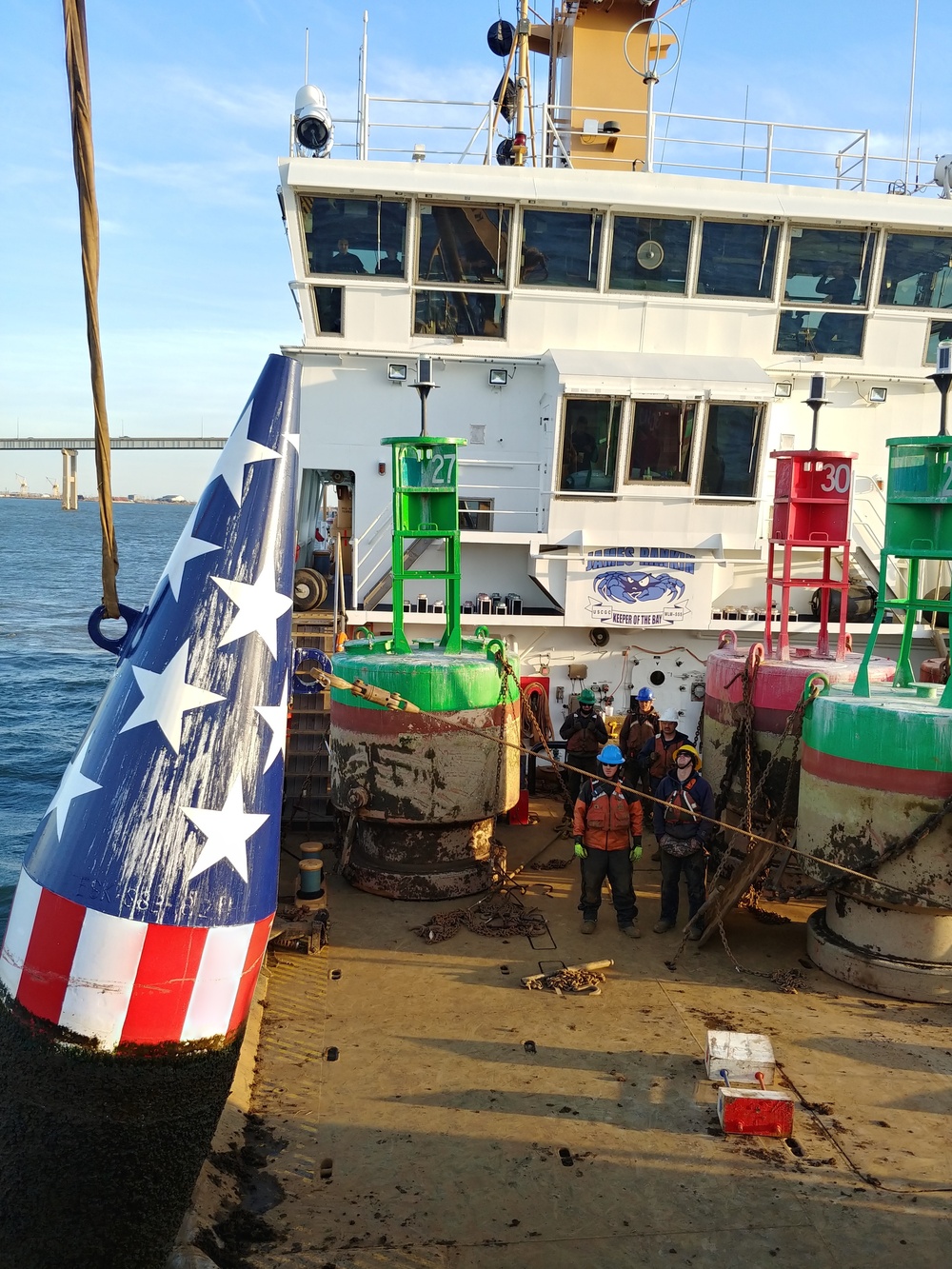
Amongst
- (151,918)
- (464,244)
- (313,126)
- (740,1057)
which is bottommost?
(740,1057)

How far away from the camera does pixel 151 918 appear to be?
13.1 feet

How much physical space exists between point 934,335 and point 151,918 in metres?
14.3

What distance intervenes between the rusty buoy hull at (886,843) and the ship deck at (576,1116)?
0.92 ft

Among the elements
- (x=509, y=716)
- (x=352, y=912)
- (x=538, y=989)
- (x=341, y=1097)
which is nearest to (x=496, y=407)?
(x=509, y=716)

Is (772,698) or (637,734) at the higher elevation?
(772,698)

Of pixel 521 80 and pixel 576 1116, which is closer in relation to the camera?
pixel 576 1116

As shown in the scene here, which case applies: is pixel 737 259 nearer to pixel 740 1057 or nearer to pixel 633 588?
pixel 633 588

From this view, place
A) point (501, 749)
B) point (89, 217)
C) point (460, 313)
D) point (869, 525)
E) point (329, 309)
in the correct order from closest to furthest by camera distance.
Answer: point (89, 217) → point (501, 749) → point (329, 309) → point (460, 313) → point (869, 525)

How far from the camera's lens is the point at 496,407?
1411 centimetres

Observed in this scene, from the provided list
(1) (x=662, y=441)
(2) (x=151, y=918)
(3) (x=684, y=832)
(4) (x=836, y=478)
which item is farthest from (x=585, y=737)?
(2) (x=151, y=918)

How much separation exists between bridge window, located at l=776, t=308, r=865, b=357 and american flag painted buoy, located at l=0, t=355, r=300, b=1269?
11830mm

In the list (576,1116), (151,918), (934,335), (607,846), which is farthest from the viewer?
(934,335)

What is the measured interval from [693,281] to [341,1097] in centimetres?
1182

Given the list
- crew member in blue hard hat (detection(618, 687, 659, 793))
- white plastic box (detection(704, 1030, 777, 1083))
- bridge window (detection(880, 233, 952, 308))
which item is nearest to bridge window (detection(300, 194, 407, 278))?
crew member in blue hard hat (detection(618, 687, 659, 793))
